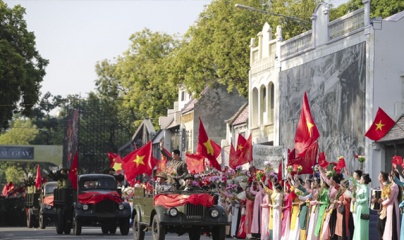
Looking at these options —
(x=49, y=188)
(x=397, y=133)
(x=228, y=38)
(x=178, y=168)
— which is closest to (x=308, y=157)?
(x=178, y=168)

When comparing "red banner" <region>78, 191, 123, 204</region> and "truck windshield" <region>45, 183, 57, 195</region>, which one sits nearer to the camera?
"red banner" <region>78, 191, 123, 204</region>

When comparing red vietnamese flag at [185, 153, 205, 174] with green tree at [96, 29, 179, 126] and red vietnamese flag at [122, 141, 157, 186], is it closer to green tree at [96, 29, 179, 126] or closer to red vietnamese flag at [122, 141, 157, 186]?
red vietnamese flag at [122, 141, 157, 186]

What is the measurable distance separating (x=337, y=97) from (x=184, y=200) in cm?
2022

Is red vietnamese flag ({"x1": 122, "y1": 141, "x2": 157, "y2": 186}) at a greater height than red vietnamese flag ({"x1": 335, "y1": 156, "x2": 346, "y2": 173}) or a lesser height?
greater

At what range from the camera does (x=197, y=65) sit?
225 ft

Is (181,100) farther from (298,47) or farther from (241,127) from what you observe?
(298,47)

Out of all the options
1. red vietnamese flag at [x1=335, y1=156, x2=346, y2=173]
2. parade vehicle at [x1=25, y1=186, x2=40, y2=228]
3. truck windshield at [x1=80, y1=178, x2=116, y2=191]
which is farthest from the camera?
parade vehicle at [x1=25, y1=186, x2=40, y2=228]

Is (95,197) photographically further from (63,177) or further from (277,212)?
(277,212)

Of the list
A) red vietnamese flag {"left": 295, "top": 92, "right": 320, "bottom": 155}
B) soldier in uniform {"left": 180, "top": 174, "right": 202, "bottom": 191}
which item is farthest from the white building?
soldier in uniform {"left": 180, "top": 174, "right": 202, "bottom": 191}

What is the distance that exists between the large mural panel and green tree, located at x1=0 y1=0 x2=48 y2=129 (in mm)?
14567

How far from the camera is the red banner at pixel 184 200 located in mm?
29125

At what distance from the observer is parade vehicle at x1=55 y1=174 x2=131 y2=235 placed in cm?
3969

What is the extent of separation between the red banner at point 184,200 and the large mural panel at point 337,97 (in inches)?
668

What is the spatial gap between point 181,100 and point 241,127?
66.4 ft
